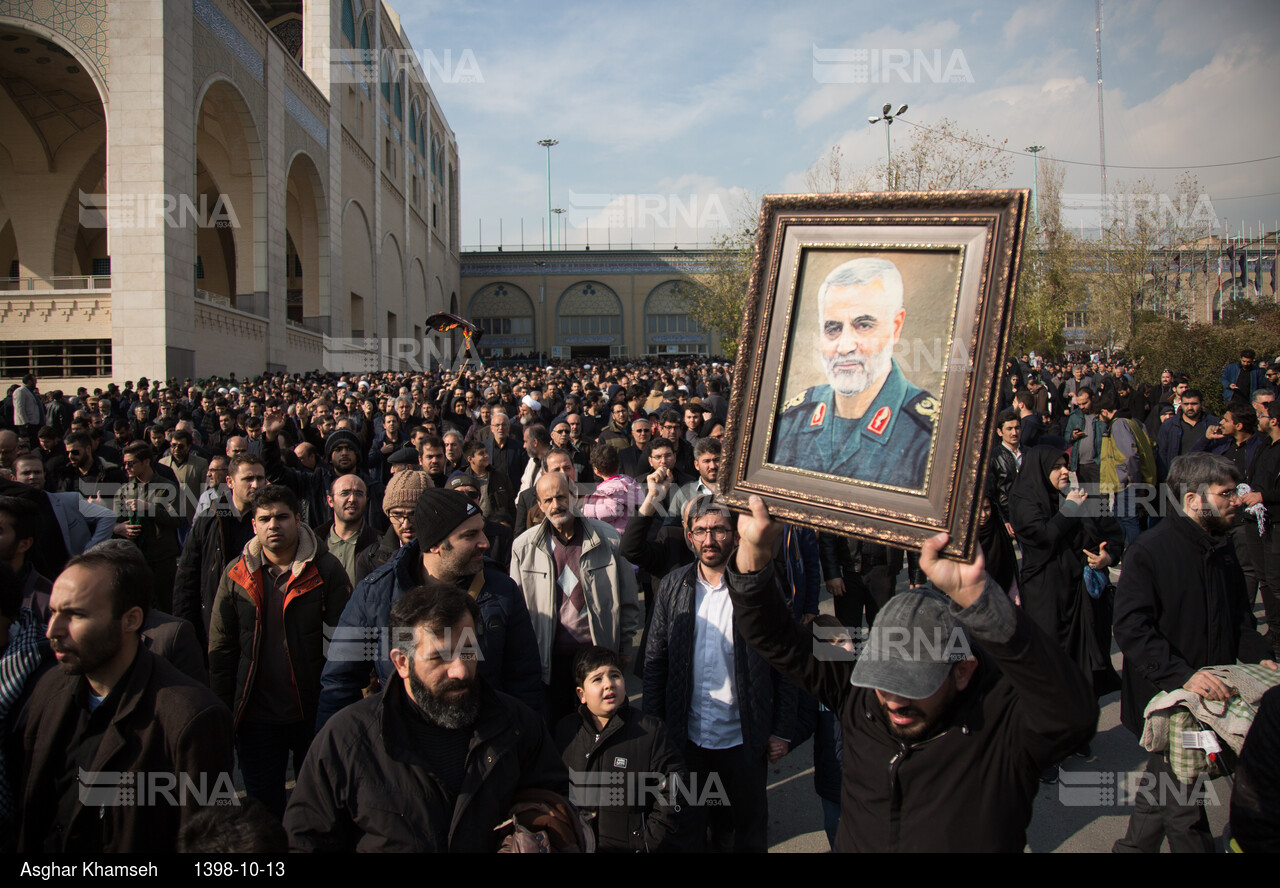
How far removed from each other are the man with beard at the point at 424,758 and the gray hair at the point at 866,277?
56.9 inches

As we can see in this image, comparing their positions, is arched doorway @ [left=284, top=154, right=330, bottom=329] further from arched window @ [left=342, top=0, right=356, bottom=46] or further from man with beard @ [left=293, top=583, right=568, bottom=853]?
man with beard @ [left=293, top=583, right=568, bottom=853]

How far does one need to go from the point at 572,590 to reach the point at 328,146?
30.4 metres

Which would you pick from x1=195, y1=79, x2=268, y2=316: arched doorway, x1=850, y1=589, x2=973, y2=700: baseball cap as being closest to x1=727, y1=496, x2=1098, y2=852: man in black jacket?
x1=850, y1=589, x2=973, y2=700: baseball cap

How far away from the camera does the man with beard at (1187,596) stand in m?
3.16

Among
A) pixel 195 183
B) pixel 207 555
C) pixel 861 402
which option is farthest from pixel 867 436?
pixel 195 183

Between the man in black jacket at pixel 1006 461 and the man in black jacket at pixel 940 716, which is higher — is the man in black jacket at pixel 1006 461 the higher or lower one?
the higher one

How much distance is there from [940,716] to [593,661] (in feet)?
5.12

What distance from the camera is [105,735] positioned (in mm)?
2328

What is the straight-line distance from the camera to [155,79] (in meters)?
17.7

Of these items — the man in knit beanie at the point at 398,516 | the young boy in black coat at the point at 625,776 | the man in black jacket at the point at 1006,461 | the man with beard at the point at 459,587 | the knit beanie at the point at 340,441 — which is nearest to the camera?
the young boy in black coat at the point at 625,776

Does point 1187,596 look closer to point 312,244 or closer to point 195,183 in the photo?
point 195,183

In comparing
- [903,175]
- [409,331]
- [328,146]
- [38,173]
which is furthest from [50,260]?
[903,175]

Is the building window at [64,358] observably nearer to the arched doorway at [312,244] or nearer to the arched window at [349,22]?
the arched doorway at [312,244]

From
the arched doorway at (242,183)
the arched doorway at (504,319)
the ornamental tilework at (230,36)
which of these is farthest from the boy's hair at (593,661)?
the arched doorway at (504,319)
